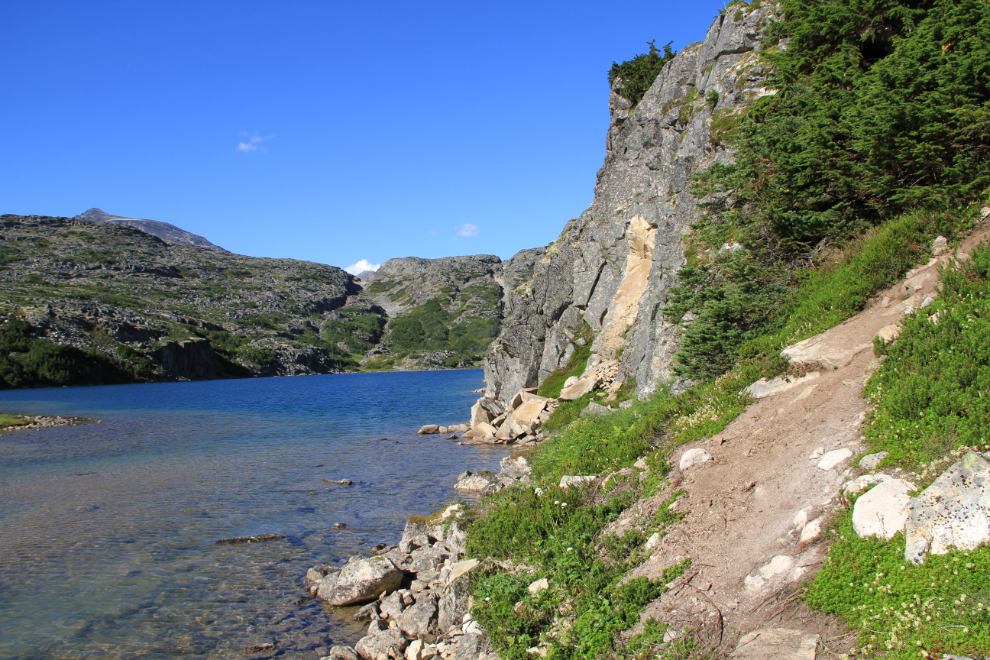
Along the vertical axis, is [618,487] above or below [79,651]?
above

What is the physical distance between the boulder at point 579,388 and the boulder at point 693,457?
2296cm

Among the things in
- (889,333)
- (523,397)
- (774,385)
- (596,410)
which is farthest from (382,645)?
(523,397)

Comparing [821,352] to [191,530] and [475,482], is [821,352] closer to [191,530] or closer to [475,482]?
[475,482]

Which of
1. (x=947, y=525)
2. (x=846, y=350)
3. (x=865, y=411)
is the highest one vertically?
(x=846, y=350)

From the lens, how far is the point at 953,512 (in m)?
5.84

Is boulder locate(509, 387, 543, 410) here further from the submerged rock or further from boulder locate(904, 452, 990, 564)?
boulder locate(904, 452, 990, 564)

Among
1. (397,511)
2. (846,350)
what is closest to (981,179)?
(846,350)

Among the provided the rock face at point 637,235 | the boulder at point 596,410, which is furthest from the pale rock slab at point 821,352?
the boulder at point 596,410

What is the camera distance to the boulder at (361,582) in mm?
13031

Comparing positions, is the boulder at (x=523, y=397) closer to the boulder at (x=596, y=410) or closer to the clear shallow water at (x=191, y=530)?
the clear shallow water at (x=191, y=530)

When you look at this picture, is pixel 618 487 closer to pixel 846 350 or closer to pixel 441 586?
pixel 441 586

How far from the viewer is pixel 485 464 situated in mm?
30000

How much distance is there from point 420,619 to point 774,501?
6.57 metres

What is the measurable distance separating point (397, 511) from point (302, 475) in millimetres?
9466
